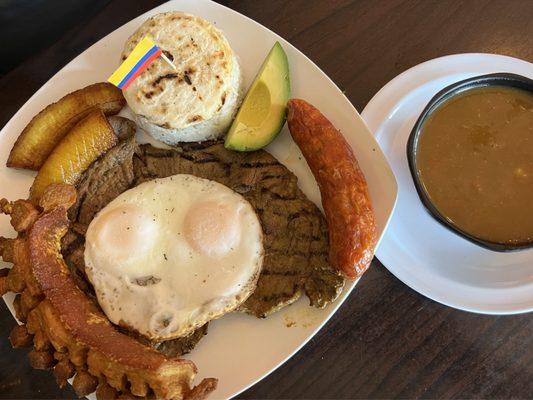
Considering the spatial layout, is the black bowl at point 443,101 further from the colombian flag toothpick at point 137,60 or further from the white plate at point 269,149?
the colombian flag toothpick at point 137,60

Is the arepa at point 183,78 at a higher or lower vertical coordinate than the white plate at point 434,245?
higher

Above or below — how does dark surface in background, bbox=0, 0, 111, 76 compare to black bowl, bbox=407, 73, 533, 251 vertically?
above

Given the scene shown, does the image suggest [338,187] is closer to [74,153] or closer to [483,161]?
[483,161]

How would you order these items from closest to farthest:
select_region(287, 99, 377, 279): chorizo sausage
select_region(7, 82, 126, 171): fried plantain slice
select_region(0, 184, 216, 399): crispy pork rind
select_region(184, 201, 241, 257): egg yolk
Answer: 1. select_region(0, 184, 216, 399): crispy pork rind
2. select_region(287, 99, 377, 279): chorizo sausage
3. select_region(184, 201, 241, 257): egg yolk
4. select_region(7, 82, 126, 171): fried plantain slice

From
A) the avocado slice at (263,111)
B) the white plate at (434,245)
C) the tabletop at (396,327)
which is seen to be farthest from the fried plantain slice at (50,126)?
the white plate at (434,245)

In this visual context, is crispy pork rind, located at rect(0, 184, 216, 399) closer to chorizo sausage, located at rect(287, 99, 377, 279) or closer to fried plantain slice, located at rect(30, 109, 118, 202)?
fried plantain slice, located at rect(30, 109, 118, 202)

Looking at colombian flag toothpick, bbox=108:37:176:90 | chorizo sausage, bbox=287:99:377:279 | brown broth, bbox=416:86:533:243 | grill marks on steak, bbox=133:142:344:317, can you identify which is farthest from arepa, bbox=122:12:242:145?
brown broth, bbox=416:86:533:243
